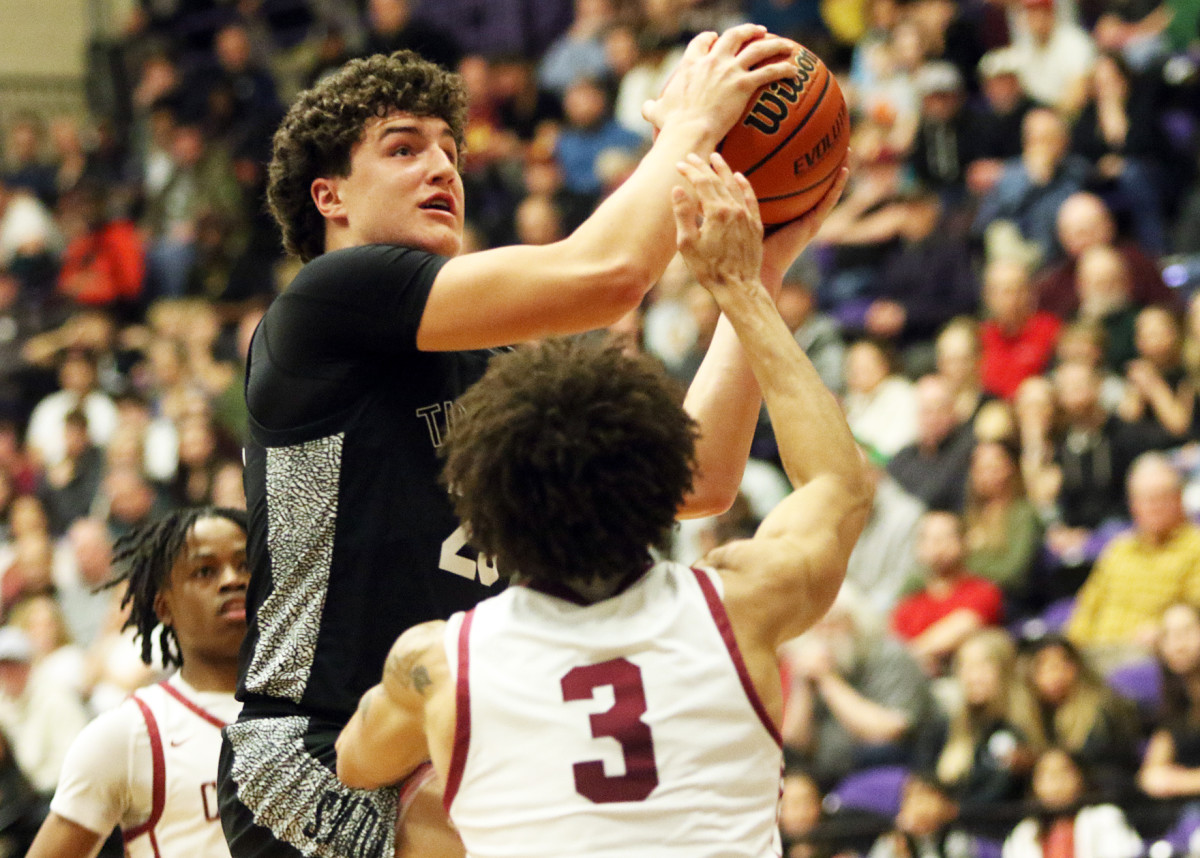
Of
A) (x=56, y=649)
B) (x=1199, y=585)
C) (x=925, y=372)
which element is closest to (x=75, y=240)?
(x=56, y=649)

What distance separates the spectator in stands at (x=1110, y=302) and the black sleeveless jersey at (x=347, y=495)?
558 cm

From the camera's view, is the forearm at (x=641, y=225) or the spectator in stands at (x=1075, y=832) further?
the spectator in stands at (x=1075, y=832)

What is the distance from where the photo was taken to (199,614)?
3980 mm

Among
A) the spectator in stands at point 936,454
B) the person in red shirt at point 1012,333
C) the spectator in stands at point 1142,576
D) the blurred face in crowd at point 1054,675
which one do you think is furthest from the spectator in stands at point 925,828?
the person in red shirt at point 1012,333

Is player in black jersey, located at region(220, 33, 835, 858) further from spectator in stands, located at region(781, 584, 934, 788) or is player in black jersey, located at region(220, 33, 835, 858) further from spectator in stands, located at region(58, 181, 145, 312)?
spectator in stands, located at region(58, 181, 145, 312)

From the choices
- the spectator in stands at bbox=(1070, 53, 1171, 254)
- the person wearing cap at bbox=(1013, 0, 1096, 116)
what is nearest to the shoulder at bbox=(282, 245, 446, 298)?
the spectator in stands at bbox=(1070, 53, 1171, 254)

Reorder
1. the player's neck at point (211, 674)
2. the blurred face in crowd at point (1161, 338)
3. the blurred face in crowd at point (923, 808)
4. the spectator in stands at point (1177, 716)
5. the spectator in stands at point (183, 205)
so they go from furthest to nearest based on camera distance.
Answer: the spectator in stands at point (183, 205), the blurred face in crowd at point (1161, 338), the blurred face in crowd at point (923, 808), the spectator in stands at point (1177, 716), the player's neck at point (211, 674)

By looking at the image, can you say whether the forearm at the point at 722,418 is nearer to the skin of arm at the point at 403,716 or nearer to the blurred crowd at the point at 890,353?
the skin of arm at the point at 403,716

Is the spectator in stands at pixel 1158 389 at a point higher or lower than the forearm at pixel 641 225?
lower

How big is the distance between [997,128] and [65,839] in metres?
6.94

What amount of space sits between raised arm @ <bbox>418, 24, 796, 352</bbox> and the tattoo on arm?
21.6 inches

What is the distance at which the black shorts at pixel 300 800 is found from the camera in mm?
2672

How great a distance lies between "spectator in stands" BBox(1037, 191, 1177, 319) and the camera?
310 inches

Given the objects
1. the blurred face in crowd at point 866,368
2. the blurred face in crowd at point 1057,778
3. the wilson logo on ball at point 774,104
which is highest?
the wilson logo on ball at point 774,104
